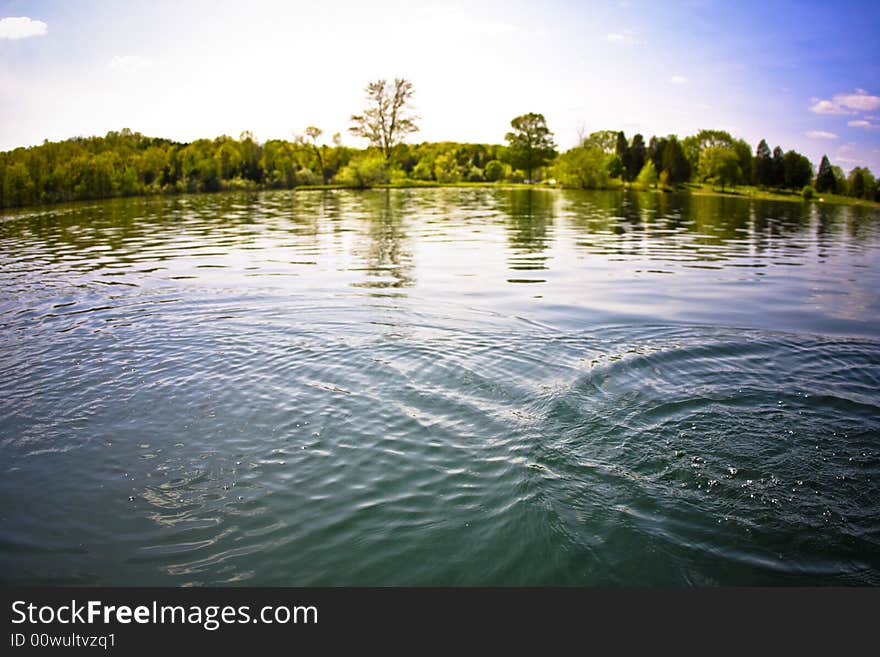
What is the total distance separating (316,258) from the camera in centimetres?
1816

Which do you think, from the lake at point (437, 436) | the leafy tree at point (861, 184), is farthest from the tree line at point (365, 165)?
the lake at point (437, 436)

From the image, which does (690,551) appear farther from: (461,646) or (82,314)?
(82,314)

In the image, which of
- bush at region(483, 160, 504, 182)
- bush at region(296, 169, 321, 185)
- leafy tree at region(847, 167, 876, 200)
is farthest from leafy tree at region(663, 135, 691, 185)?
A: bush at region(296, 169, 321, 185)

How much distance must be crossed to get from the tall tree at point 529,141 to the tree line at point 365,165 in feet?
0.66

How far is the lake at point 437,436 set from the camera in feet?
13.1

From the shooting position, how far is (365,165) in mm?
85000

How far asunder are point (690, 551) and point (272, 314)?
28.2 ft

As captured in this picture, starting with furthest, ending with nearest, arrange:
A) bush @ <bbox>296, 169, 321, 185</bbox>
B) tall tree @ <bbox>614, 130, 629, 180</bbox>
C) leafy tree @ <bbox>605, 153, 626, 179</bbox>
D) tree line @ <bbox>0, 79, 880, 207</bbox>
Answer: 1. tall tree @ <bbox>614, 130, 629, 180</bbox>
2. leafy tree @ <bbox>605, 153, 626, 179</bbox>
3. bush @ <bbox>296, 169, 321, 185</bbox>
4. tree line @ <bbox>0, 79, 880, 207</bbox>

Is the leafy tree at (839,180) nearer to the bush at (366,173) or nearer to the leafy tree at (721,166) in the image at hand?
the leafy tree at (721,166)

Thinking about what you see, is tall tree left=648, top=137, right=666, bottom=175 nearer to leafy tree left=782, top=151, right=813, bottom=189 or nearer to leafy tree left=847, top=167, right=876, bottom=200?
leafy tree left=782, top=151, right=813, bottom=189

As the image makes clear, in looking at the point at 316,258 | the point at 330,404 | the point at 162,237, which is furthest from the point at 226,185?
the point at 330,404

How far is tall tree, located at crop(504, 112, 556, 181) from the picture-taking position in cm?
10762

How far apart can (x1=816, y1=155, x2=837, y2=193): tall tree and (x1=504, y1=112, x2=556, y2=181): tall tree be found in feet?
154

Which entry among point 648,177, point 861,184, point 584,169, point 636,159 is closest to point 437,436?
point 861,184
